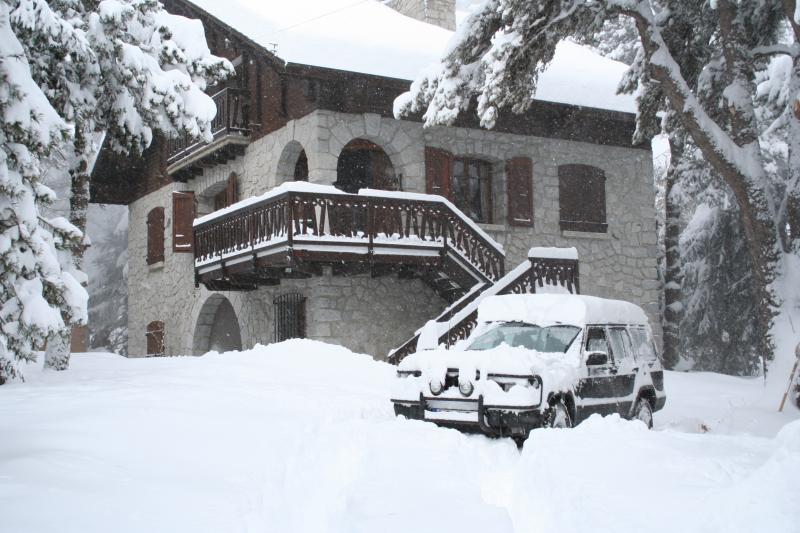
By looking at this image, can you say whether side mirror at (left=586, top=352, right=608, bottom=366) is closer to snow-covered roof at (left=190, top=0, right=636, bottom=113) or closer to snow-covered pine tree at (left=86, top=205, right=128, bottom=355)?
snow-covered roof at (left=190, top=0, right=636, bottom=113)

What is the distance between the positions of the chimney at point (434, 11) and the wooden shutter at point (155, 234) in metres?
9.24

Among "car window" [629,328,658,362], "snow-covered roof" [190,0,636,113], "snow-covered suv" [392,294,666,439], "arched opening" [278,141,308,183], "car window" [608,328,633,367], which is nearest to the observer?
"snow-covered suv" [392,294,666,439]

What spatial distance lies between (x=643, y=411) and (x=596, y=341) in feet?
4.60

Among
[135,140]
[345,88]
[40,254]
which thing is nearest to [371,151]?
[345,88]

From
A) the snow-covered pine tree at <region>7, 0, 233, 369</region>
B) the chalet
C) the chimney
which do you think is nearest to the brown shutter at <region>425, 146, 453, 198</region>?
the chalet

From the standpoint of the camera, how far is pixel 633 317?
10094 millimetres

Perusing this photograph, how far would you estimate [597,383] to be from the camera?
8.72 meters

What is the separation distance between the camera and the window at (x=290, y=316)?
54.3 feet

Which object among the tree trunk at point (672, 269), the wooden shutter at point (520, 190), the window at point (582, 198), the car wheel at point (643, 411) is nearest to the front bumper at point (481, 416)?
the car wheel at point (643, 411)

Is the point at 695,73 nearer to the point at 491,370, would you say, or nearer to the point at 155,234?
the point at 491,370

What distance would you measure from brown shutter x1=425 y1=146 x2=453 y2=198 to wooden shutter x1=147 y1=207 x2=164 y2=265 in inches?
369

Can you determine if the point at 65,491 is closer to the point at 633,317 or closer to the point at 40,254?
the point at 40,254

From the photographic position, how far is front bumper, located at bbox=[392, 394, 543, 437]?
753 cm

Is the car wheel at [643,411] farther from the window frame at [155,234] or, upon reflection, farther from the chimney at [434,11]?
the window frame at [155,234]
